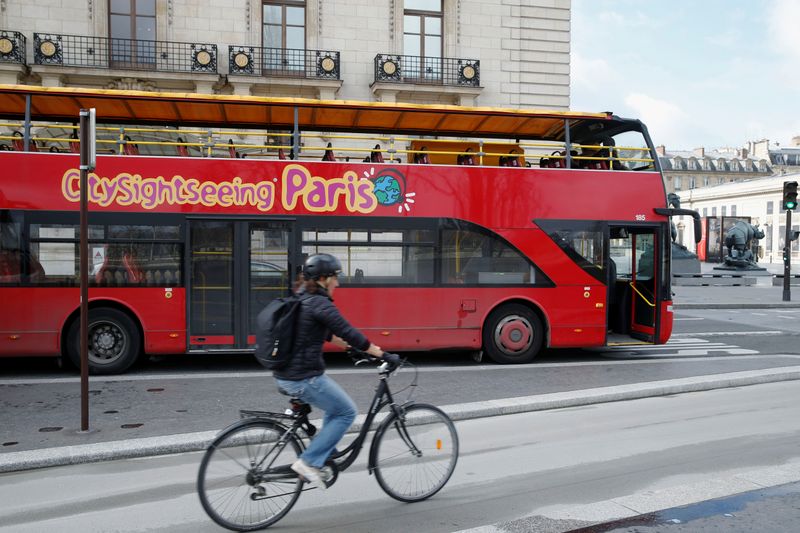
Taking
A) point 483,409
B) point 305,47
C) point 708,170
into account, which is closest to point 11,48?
point 305,47

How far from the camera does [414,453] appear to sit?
193 inches

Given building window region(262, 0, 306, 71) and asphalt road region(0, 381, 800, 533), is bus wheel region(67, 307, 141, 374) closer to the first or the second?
asphalt road region(0, 381, 800, 533)

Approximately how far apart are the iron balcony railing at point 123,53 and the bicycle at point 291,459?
823 inches

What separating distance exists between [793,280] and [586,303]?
30436 mm

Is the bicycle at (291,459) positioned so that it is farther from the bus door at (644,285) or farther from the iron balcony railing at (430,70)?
the iron balcony railing at (430,70)

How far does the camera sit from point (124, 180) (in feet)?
32.9

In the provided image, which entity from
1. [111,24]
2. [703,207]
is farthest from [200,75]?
[703,207]

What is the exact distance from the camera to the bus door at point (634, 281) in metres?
11.8

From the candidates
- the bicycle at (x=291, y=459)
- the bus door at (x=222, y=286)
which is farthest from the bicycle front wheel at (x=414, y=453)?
the bus door at (x=222, y=286)

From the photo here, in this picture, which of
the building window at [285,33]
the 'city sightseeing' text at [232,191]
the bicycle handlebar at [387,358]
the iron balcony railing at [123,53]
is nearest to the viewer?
the bicycle handlebar at [387,358]

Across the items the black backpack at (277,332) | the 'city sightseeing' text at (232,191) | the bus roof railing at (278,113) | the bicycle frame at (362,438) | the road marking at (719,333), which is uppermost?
the bus roof railing at (278,113)

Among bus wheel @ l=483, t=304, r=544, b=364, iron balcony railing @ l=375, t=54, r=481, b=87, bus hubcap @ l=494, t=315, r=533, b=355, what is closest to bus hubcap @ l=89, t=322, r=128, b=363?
bus wheel @ l=483, t=304, r=544, b=364

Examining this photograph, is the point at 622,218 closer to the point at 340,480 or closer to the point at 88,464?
the point at 340,480

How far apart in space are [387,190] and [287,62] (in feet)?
49.5
